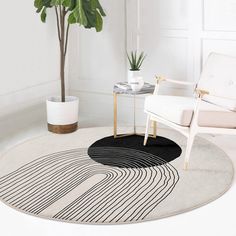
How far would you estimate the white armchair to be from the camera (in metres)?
3.42

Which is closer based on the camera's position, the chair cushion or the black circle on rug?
the chair cushion

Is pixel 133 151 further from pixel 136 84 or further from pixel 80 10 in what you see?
pixel 80 10

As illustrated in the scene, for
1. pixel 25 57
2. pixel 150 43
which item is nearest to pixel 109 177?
pixel 150 43

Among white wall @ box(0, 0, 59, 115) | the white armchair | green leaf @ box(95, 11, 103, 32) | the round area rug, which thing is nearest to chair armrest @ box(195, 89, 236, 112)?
the white armchair

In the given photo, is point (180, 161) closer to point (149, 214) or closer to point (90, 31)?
point (149, 214)

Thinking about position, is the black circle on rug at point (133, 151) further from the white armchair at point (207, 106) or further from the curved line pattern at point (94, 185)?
the white armchair at point (207, 106)

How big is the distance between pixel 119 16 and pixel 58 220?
2540 mm

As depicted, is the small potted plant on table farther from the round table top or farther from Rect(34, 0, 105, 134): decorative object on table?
Rect(34, 0, 105, 134): decorative object on table

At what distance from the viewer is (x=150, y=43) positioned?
15.1ft

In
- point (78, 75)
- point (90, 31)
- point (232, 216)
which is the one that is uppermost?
point (90, 31)

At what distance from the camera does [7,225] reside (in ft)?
8.91

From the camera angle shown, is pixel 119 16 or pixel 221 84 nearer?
pixel 221 84

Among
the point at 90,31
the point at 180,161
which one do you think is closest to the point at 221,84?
the point at 180,161

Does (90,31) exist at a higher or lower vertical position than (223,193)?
higher
